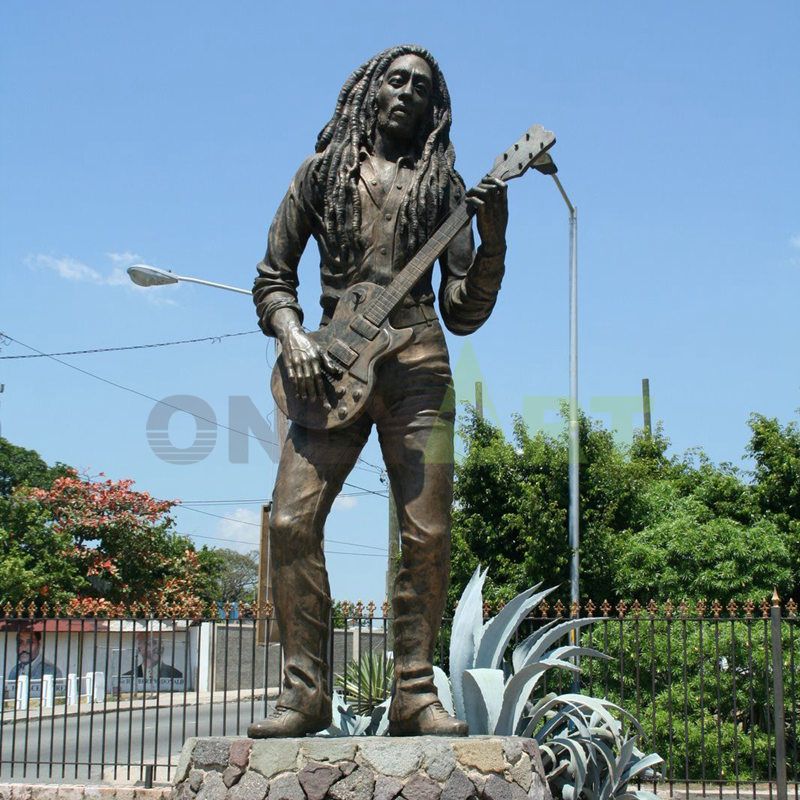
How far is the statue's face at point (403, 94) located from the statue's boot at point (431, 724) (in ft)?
8.89

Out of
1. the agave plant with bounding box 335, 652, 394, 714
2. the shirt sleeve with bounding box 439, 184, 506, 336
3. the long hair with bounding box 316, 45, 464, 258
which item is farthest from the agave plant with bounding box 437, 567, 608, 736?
the long hair with bounding box 316, 45, 464, 258

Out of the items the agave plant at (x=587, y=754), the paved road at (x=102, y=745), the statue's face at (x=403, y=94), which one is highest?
the statue's face at (x=403, y=94)

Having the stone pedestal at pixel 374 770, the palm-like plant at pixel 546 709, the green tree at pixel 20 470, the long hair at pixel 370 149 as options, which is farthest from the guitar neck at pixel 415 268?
the green tree at pixel 20 470

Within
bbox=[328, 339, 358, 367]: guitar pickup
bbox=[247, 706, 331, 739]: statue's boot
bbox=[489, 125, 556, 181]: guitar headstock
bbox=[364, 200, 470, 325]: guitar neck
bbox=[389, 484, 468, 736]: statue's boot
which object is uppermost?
bbox=[489, 125, 556, 181]: guitar headstock

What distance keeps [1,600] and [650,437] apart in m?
15.0

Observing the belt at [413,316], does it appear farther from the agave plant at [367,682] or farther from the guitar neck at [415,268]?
the agave plant at [367,682]

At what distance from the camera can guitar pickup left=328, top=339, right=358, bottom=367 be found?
4.99 meters

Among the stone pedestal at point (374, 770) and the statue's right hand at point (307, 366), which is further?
the statue's right hand at point (307, 366)

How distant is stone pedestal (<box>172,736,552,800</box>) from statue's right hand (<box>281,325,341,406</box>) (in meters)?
1.48

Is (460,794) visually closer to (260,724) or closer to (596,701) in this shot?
(260,724)

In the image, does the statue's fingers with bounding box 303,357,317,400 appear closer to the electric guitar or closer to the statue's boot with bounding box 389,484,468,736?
the electric guitar

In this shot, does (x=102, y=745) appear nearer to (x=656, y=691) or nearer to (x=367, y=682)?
(x=367, y=682)

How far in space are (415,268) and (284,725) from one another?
2.11 metres

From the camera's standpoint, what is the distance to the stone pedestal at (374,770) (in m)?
4.41
